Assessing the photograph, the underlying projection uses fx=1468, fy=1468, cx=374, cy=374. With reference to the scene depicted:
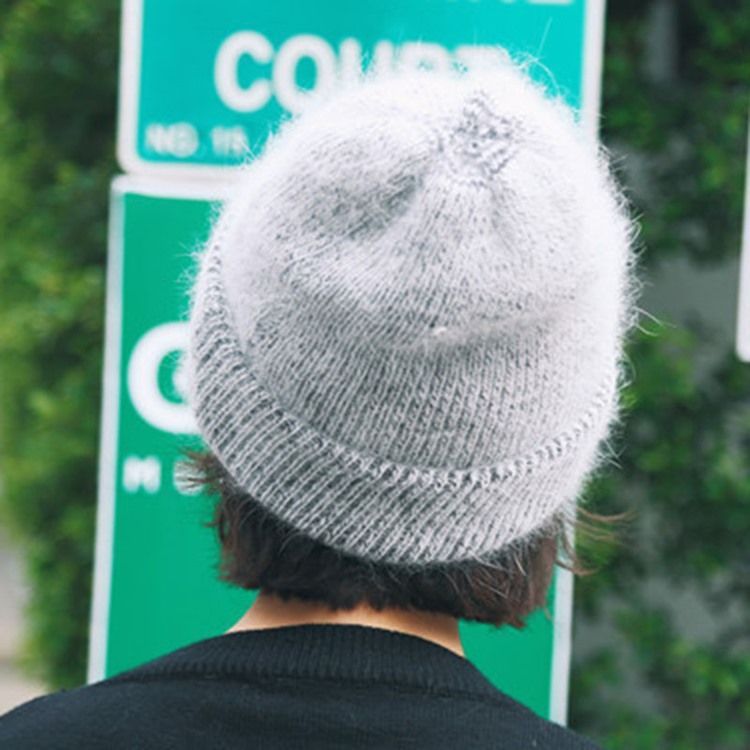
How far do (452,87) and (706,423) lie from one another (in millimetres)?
2255

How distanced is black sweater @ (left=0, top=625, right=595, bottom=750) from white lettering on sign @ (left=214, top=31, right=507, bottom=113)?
1358mm

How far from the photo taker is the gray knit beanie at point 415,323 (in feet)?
3.85

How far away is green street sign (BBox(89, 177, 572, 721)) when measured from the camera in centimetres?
245

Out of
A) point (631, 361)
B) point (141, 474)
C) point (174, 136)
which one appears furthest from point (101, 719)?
point (631, 361)

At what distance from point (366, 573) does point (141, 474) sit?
49.3 inches

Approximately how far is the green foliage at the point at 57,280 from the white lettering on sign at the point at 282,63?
115 centimetres

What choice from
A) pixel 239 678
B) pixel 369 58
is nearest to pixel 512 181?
pixel 239 678

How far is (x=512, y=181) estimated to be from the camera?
3.95 ft

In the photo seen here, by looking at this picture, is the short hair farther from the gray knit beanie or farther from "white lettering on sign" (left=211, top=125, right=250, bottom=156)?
"white lettering on sign" (left=211, top=125, right=250, bottom=156)

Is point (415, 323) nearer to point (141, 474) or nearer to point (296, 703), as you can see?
point (296, 703)

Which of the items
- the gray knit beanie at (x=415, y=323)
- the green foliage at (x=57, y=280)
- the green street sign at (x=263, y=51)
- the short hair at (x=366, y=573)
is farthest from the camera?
→ the green foliage at (x=57, y=280)

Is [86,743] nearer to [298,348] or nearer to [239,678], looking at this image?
[239,678]

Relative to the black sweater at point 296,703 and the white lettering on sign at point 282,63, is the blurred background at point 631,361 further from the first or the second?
the black sweater at point 296,703

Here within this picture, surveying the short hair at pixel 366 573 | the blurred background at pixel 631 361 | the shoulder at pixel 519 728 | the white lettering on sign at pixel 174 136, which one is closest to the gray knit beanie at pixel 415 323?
the short hair at pixel 366 573
